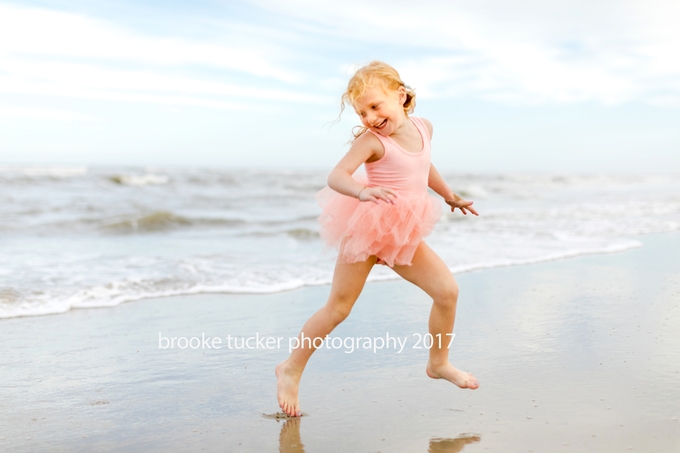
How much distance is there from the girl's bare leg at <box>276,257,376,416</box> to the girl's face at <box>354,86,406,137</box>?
0.61m

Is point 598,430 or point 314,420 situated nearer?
point 598,430

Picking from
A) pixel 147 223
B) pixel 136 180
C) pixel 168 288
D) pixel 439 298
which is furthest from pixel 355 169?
pixel 136 180

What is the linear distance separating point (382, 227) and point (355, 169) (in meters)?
0.28

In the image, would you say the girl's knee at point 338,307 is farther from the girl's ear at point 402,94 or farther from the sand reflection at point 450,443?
the girl's ear at point 402,94

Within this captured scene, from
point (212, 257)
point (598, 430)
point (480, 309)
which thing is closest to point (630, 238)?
point (480, 309)

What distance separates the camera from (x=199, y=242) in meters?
9.30

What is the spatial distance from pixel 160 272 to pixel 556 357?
13.9ft

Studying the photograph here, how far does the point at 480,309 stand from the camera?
4.80 m

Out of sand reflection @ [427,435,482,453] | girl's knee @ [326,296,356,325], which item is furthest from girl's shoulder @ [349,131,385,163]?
sand reflection @ [427,435,482,453]

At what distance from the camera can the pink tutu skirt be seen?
2844mm

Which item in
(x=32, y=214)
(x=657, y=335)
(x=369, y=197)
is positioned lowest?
(x=32, y=214)

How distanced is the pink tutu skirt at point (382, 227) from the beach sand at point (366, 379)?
0.71 m

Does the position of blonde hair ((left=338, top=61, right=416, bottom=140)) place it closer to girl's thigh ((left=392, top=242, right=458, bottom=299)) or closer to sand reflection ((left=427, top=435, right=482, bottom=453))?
girl's thigh ((left=392, top=242, right=458, bottom=299))

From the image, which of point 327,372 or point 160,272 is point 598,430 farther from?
point 160,272
